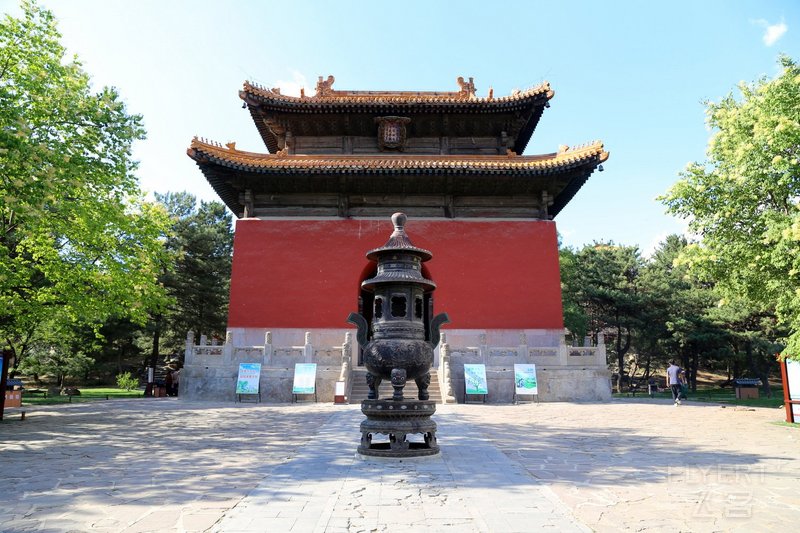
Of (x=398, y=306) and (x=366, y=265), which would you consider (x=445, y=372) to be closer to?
(x=366, y=265)

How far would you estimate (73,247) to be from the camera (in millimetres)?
9781

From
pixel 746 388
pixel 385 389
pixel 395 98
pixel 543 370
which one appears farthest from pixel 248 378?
pixel 746 388

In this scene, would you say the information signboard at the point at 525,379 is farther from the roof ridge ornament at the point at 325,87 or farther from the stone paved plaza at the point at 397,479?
the roof ridge ornament at the point at 325,87

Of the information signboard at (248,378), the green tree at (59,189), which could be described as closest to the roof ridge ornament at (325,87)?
the green tree at (59,189)

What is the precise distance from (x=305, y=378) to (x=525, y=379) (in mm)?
5777

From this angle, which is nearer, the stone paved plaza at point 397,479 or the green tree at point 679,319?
the stone paved plaza at point 397,479

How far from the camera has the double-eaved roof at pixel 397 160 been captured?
48.1 feet

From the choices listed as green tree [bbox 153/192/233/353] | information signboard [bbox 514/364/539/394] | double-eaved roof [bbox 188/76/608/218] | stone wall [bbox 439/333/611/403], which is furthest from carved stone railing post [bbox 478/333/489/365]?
green tree [bbox 153/192/233/353]

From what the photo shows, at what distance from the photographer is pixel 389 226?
1552 centimetres

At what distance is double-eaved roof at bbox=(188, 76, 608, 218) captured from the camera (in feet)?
48.1

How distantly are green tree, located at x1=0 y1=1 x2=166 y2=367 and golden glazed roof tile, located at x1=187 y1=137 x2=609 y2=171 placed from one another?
4477 millimetres

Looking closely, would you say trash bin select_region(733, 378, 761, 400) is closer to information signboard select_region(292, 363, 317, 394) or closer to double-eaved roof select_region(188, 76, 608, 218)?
double-eaved roof select_region(188, 76, 608, 218)

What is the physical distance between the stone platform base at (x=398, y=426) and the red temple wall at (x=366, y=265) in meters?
9.22

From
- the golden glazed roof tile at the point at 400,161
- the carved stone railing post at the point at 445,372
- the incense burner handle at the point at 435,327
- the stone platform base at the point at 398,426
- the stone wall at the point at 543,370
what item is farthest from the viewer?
the golden glazed roof tile at the point at 400,161
